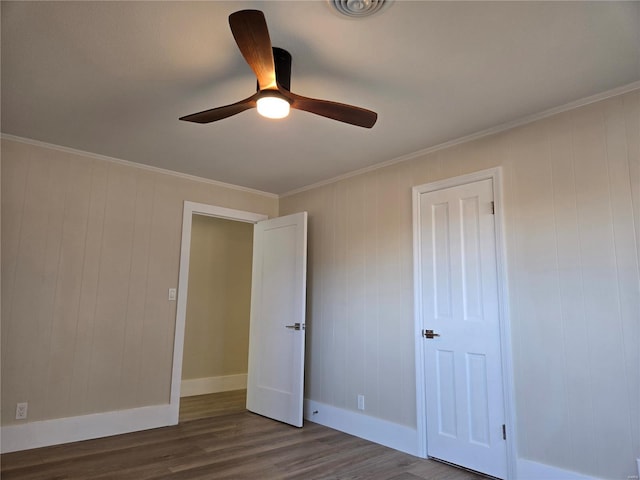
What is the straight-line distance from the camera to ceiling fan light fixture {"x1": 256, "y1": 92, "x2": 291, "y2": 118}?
1.96m

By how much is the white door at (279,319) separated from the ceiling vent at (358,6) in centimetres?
243

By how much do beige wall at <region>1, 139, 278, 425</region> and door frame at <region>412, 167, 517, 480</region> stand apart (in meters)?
2.32

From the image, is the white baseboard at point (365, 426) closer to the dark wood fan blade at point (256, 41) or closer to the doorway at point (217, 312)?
the doorway at point (217, 312)

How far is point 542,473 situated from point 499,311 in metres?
0.99

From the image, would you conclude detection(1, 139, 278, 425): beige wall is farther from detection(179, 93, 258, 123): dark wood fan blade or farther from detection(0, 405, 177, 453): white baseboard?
detection(179, 93, 258, 123): dark wood fan blade

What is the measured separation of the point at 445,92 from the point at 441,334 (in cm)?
175

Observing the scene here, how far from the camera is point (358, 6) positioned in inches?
68.0

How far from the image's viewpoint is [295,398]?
3830 mm

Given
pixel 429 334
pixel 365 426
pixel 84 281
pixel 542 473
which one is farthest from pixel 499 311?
pixel 84 281

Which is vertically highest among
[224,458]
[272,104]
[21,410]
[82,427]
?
[272,104]

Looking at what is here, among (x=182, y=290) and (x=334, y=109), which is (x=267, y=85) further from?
(x=182, y=290)

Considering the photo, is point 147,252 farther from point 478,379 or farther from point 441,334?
point 478,379

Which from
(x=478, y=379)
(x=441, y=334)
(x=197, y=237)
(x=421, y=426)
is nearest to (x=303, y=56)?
(x=441, y=334)

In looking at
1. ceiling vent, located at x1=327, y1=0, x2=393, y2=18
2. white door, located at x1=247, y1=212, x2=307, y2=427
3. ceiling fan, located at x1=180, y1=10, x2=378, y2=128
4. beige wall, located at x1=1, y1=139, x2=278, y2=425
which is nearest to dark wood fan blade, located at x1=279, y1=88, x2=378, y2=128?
ceiling fan, located at x1=180, y1=10, x2=378, y2=128
